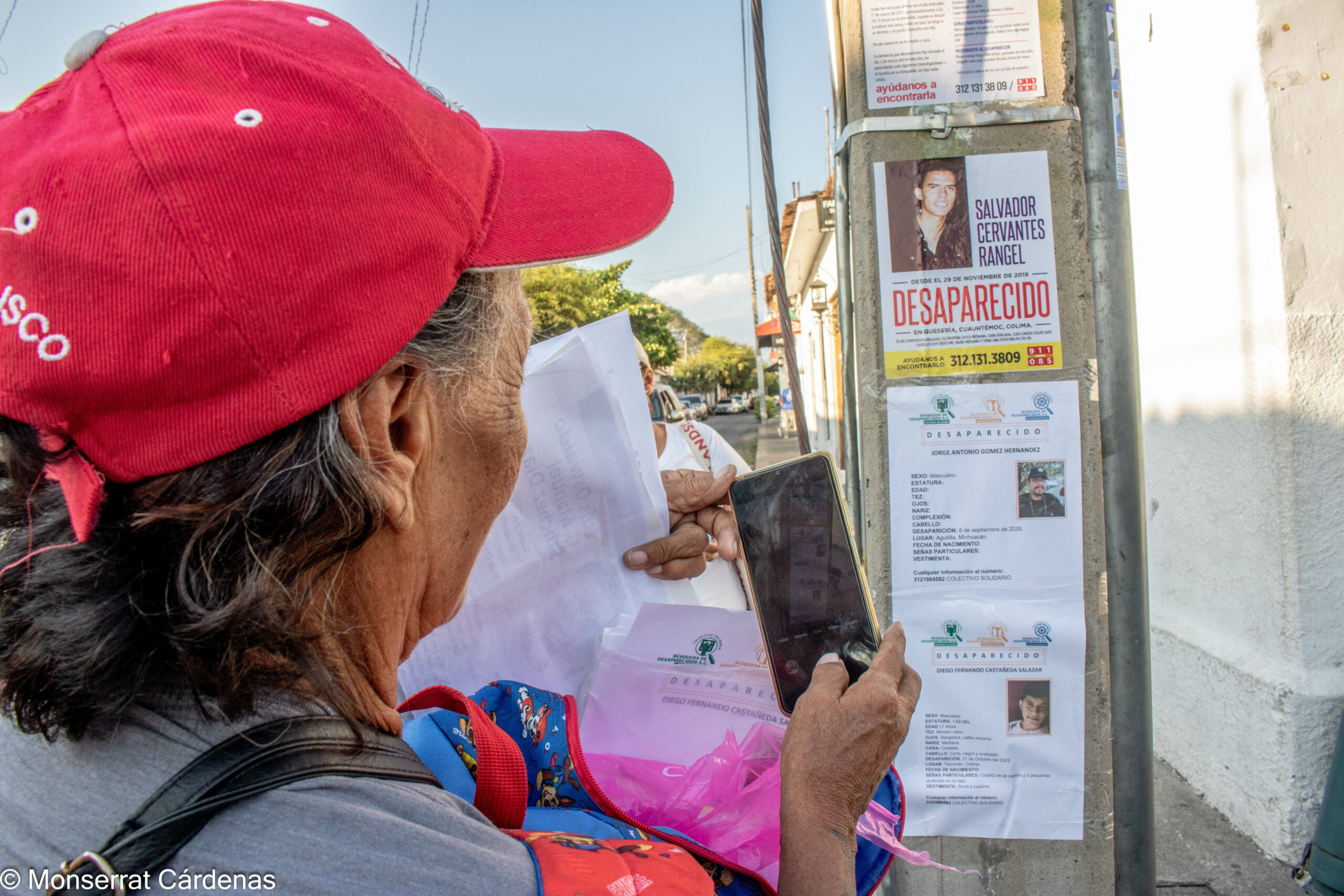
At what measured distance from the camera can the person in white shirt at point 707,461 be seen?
1.72 m

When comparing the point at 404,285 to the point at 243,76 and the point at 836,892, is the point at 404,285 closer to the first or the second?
the point at 243,76

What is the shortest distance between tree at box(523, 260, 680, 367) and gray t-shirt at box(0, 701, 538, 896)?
1727 cm

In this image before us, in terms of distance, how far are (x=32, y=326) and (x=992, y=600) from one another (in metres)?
1.78

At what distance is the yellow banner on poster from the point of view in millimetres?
1736

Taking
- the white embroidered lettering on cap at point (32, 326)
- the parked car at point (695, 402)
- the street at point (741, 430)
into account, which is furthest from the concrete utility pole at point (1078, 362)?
the parked car at point (695, 402)

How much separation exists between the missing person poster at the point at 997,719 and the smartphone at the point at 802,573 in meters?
0.67

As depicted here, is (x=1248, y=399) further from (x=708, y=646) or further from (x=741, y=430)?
(x=741, y=430)

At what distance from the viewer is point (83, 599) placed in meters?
0.66

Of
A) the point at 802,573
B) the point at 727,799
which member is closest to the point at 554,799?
the point at 727,799

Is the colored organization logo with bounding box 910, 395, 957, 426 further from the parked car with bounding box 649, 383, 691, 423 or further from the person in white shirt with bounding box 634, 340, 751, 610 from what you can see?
the parked car with bounding box 649, 383, 691, 423

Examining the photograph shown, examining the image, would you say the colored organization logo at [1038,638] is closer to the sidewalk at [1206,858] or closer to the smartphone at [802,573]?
the smartphone at [802,573]

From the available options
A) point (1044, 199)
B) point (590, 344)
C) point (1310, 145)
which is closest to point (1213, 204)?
point (1310, 145)

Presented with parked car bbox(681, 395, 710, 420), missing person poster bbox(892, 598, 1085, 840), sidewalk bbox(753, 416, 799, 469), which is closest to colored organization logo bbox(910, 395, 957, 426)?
missing person poster bbox(892, 598, 1085, 840)

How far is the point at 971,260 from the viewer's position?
173 cm
